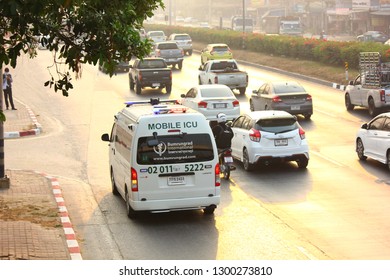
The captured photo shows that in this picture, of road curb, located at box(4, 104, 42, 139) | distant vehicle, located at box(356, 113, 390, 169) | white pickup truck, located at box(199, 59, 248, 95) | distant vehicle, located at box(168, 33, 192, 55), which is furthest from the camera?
distant vehicle, located at box(168, 33, 192, 55)

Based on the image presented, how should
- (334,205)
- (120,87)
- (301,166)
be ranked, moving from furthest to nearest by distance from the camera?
(120,87) → (301,166) → (334,205)

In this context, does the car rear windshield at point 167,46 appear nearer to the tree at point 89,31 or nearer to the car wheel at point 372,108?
the car wheel at point 372,108

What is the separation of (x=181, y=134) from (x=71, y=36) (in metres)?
3.36

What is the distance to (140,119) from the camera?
56.8 feet

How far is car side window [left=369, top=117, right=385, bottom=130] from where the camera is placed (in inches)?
921

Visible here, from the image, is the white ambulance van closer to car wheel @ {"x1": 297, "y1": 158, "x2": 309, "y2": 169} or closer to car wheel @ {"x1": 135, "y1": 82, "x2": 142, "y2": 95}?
car wheel @ {"x1": 297, "y1": 158, "x2": 309, "y2": 169}

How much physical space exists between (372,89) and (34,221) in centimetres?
1949

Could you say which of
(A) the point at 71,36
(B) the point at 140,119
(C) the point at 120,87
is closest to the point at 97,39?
(A) the point at 71,36

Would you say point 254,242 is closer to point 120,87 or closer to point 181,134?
point 181,134

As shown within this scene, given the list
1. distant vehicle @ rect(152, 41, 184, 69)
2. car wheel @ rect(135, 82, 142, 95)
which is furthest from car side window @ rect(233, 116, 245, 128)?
distant vehicle @ rect(152, 41, 184, 69)

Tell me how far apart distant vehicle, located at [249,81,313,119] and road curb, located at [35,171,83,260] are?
12.2 metres

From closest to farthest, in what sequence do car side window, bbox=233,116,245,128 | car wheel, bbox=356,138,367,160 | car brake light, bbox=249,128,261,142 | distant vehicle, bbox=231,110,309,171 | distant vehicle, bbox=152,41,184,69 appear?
1. distant vehicle, bbox=231,110,309,171
2. car brake light, bbox=249,128,261,142
3. car wheel, bbox=356,138,367,160
4. car side window, bbox=233,116,245,128
5. distant vehicle, bbox=152,41,184,69

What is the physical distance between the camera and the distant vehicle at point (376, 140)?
74.6 feet

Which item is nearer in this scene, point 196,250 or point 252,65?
point 196,250
